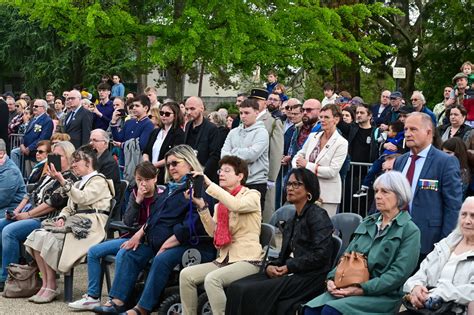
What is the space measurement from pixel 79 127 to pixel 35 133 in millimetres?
1204

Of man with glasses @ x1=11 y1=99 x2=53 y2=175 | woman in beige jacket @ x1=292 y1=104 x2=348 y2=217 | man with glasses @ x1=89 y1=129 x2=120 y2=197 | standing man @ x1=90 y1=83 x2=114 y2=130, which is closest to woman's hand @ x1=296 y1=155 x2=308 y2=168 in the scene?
woman in beige jacket @ x1=292 y1=104 x2=348 y2=217

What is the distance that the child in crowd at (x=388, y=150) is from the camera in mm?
9805

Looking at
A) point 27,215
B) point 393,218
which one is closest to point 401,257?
point 393,218

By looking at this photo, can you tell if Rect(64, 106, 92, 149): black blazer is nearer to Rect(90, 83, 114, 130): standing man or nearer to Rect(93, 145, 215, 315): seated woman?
Rect(90, 83, 114, 130): standing man

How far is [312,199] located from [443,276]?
145cm

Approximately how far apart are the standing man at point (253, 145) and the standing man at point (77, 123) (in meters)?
4.22

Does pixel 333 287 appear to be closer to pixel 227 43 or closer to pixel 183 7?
pixel 227 43

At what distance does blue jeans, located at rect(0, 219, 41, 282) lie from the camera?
9562 millimetres

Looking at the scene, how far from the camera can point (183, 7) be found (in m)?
22.3

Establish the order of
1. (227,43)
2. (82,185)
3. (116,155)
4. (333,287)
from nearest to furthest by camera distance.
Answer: (333,287), (82,185), (116,155), (227,43)

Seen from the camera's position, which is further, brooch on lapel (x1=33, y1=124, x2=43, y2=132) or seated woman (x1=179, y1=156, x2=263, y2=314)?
brooch on lapel (x1=33, y1=124, x2=43, y2=132)

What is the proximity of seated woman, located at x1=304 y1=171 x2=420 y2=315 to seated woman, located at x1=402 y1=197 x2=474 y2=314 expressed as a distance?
5.8 inches

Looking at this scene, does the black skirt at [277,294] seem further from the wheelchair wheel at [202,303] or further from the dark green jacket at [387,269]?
the wheelchair wheel at [202,303]

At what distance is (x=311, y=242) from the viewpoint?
6.88 m
